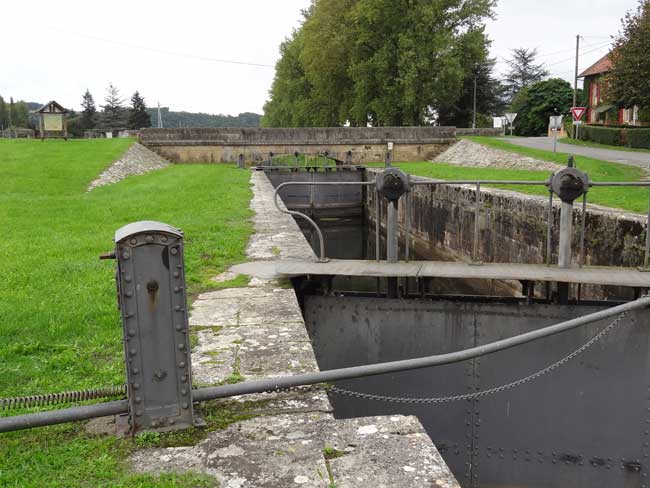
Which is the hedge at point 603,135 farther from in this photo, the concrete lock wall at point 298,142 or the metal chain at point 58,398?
the metal chain at point 58,398

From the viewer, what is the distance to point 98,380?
11.3ft

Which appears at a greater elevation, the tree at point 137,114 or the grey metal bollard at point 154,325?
the tree at point 137,114

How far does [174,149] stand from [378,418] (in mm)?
33753

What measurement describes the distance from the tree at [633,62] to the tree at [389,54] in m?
10.8

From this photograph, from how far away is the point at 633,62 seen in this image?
81.1ft

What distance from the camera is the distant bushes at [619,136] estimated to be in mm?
28266

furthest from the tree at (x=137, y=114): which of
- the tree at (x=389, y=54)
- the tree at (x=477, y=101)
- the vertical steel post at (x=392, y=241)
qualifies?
the vertical steel post at (x=392, y=241)

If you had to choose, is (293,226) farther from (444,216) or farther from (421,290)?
(444,216)

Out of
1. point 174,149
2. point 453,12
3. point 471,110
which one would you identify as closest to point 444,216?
point 174,149

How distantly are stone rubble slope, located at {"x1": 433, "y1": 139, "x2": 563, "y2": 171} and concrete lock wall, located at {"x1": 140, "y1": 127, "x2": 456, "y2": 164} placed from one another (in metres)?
1.53

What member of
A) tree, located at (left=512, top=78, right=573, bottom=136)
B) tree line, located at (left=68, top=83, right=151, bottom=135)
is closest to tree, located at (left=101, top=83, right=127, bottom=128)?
tree line, located at (left=68, top=83, right=151, bottom=135)

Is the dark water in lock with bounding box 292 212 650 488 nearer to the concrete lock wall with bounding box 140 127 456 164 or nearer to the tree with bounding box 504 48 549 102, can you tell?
the concrete lock wall with bounding box 140 127 456 164

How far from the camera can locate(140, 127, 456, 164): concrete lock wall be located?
3456 centimetres

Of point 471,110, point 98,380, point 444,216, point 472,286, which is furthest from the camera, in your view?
point 471,110
